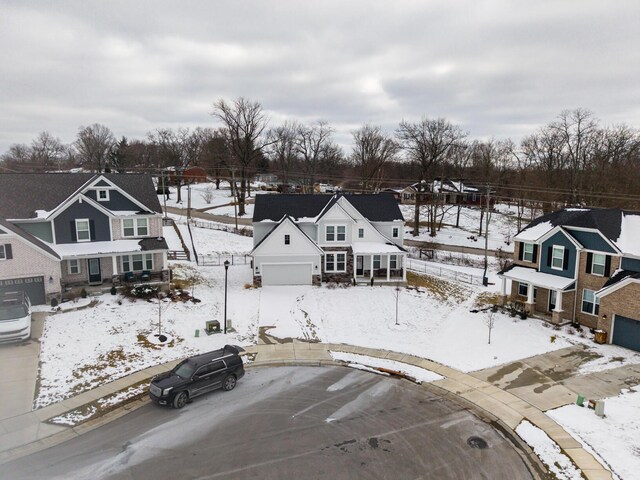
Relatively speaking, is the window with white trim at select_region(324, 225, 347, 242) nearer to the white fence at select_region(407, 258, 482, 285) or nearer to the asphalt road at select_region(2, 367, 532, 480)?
the white fence at select_region(407, 258, 482, 285)

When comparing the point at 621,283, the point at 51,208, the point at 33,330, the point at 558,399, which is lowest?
the point at 558,399

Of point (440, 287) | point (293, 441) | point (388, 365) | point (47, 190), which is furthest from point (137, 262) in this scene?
point (440, 287)

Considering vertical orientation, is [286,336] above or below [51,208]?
below

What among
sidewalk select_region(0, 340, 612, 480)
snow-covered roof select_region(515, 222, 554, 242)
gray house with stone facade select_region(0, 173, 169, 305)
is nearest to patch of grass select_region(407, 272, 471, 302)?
snow-covered roof select_region(515, 222, 554, 242)

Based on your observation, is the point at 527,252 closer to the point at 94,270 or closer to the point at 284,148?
the point at 94,270

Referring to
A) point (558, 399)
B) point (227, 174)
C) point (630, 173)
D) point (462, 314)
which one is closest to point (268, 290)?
point (462, 314)

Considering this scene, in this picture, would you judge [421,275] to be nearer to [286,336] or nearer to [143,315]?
[286,336]
